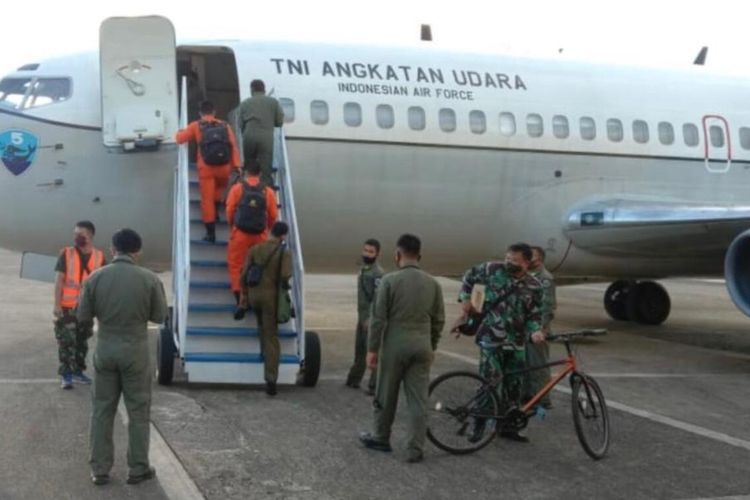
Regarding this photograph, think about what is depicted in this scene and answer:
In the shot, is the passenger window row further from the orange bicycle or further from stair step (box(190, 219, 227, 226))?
the orange bicycle

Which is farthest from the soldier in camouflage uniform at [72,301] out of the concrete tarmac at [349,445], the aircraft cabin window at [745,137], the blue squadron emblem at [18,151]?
the aircraft cabin window at [745,137]

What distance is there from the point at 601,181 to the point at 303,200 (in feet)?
14.4

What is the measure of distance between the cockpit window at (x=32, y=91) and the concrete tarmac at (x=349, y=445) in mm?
2941

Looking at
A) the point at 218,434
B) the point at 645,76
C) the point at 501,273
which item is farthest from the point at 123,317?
the point at 645,76

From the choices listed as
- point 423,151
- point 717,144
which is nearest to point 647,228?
point 717,144

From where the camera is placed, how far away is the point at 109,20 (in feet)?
36.2

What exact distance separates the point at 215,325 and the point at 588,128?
259 inches

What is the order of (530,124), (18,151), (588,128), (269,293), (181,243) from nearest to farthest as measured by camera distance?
(269,293), (181,243), (18,151), (530,124), (588,128)

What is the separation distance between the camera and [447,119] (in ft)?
41.8

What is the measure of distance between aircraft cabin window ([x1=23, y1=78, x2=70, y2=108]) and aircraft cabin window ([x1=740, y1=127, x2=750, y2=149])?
32.6 feet

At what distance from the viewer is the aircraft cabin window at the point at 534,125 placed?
43.5ft

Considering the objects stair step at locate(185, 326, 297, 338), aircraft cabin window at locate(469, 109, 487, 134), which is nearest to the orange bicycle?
stair step at locate(185, 326, 297, 338)

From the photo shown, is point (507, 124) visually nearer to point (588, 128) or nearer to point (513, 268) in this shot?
point (588, 128)

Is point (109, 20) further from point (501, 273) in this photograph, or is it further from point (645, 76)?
point (645, 76)
